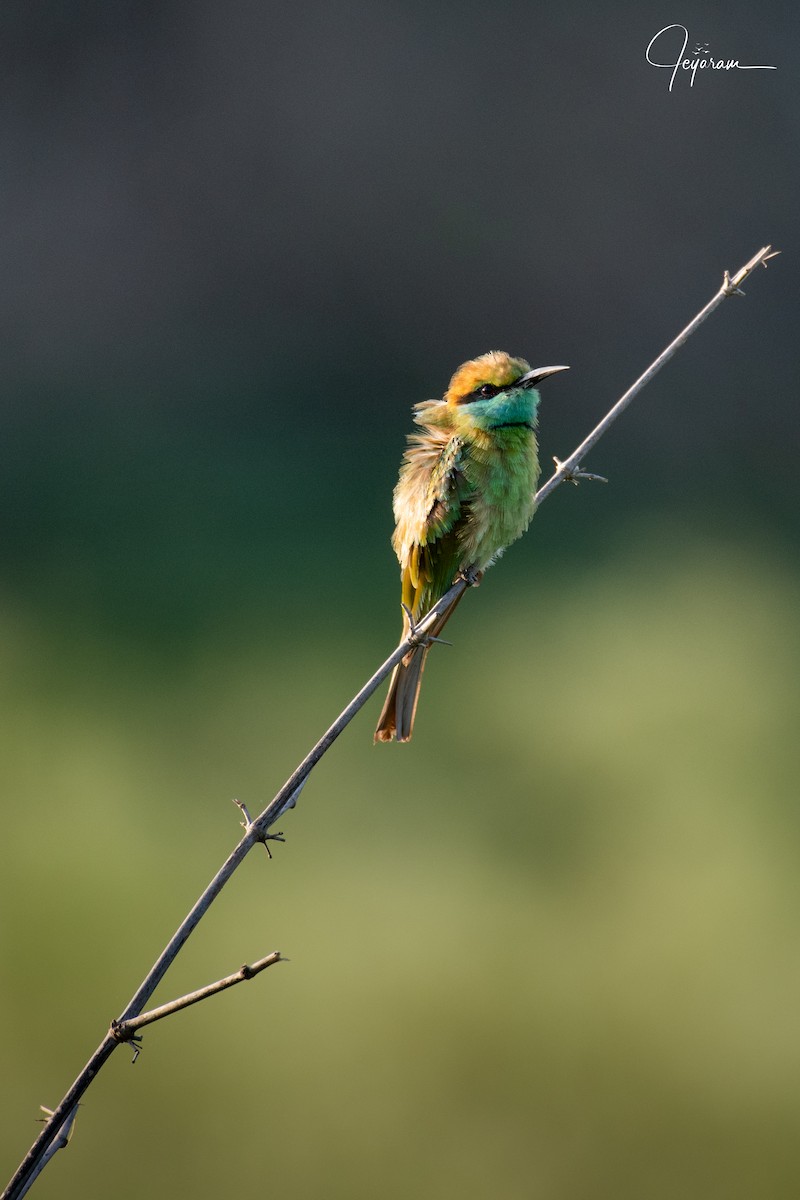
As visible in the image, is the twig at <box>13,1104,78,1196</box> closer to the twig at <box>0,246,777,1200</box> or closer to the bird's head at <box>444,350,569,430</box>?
the twig at <box>0,246,777,1200</box>

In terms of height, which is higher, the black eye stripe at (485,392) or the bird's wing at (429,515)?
the black eye stripe at (485,392)

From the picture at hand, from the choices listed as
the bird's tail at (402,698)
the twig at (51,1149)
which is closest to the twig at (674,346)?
the bird's tail at (402,698)

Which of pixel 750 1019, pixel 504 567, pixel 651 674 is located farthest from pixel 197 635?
pixel 750 1019

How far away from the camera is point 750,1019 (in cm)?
184

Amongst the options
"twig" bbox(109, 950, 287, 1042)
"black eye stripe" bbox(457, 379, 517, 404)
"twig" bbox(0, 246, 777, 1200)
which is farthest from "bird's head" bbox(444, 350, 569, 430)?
"twig" bbox(109, 950, 287, 1042)

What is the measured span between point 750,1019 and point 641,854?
0.36 m

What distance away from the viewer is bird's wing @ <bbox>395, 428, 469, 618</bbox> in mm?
1141

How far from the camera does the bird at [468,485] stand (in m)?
1.11

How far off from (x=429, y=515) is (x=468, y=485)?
0.05 meters

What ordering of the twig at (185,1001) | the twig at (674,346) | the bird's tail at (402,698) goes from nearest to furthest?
the twig at (185,1001) < the twig at (674,346) < the bird's tail at (402,698)

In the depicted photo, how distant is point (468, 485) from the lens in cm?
114

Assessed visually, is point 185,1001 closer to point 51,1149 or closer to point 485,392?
point 51,1149

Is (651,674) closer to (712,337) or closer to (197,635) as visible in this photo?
(197,635)

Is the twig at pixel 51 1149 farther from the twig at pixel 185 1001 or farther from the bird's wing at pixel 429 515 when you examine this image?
the bird's wing at pixel 429 515
